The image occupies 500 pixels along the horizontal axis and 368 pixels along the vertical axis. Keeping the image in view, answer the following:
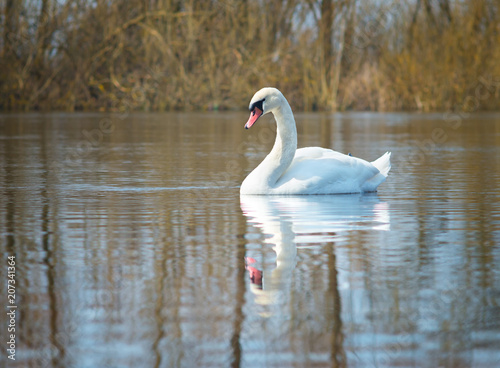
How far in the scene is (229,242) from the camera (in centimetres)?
609

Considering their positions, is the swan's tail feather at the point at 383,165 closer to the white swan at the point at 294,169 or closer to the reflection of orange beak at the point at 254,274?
the white swan at the point at 294,169

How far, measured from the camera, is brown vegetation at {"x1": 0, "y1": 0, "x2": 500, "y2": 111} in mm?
31422

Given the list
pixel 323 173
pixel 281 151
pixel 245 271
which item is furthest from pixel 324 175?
pixel 245 271

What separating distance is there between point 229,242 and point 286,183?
110 inches

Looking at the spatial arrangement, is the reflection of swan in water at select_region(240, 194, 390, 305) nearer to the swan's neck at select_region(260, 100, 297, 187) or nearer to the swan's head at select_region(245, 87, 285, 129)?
the swan's neck at select_region(260, 100, 297, 187)

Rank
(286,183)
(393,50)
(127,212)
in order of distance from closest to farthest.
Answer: (127,212), (286,183), (393,50)

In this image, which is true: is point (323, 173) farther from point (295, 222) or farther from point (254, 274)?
point (254, 274)

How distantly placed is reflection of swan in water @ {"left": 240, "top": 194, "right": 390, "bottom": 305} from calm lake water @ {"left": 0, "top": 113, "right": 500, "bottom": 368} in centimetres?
2

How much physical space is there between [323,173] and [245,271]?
13.0 feet

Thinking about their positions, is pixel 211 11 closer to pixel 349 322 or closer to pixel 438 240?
pixel 438 240

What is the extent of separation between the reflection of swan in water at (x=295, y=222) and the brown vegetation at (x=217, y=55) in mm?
22763

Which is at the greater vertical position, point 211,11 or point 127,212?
point 211,11

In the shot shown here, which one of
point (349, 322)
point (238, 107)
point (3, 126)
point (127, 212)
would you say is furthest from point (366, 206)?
point (238, 107)

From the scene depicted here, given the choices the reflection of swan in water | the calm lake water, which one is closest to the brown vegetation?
the calm lake water
